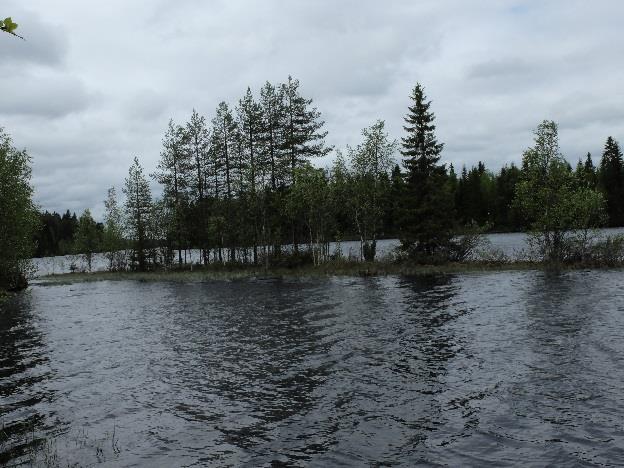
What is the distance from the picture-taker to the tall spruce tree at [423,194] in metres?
54.7

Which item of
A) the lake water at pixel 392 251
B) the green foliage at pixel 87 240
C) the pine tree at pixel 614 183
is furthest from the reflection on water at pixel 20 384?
the pine tree at pixel 614 183

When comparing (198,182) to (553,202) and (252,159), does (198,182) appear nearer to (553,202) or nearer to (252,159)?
(252,159)

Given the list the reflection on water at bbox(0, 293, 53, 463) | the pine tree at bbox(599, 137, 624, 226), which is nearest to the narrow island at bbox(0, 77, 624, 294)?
the reflection on water at bbox(0, 293, 53, 463)

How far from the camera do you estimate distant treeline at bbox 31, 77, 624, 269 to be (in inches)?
2207

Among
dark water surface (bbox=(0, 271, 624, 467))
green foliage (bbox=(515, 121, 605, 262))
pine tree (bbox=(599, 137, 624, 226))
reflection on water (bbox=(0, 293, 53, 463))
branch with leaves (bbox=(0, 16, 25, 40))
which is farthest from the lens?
pine tree (bbox=(599, 137, 624, 226))

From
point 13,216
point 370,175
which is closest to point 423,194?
point 370,175

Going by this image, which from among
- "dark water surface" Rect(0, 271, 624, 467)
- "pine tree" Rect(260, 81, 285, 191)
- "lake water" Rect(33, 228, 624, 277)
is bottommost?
"dark water surface" Rect(0, 271, 624, 467)

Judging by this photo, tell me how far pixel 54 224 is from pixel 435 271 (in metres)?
186

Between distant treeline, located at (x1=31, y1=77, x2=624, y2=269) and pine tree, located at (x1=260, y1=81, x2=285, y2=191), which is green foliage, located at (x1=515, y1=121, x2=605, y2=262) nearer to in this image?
distant treeline, located at (x1=31, y1=77, x2=624, y2=269)

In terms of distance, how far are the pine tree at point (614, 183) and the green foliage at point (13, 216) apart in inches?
4348

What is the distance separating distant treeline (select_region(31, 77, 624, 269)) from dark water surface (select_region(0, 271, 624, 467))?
24.5 meters

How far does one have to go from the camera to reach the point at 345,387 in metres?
15.6

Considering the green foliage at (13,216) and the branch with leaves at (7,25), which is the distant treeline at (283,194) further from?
the branch with leaves at (7,25)

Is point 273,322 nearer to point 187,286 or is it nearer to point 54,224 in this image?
point 187,286
